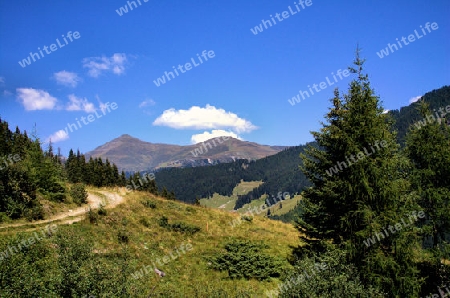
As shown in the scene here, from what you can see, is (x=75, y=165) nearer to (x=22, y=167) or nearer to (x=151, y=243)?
(x=22, y=167)

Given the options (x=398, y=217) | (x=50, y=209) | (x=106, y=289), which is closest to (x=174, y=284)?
(x=106, y=289)

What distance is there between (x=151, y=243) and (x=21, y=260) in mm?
14071

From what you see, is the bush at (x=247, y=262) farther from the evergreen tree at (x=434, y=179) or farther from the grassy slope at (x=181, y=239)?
the evergreen tree at (x=434, y=179)

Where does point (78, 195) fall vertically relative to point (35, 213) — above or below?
above

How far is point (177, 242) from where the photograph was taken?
29703 millimetres

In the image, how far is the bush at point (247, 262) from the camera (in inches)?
929

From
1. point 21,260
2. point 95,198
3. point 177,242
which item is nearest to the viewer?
point 21,260

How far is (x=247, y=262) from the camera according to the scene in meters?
24.2

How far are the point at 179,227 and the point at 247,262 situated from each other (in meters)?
11.3

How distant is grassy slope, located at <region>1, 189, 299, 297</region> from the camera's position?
2145 cm

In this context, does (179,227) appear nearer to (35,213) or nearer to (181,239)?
(181,239)

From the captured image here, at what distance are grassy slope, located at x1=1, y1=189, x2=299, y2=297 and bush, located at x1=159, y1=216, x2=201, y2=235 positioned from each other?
568mm

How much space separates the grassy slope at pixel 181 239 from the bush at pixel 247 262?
0.70 meters

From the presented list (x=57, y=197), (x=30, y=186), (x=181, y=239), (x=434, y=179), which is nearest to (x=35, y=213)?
(x=30, y=186)
